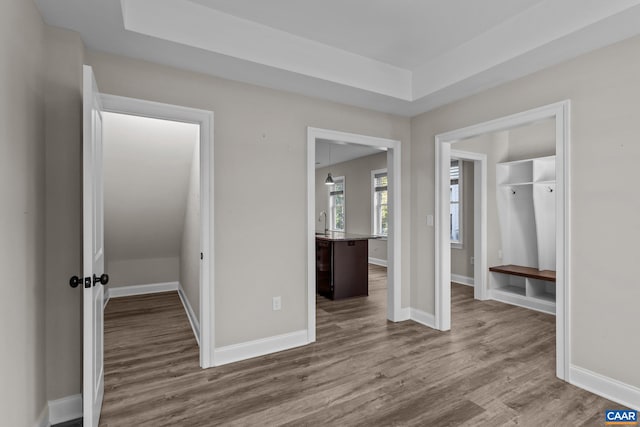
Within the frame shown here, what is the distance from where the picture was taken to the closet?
4410 mm

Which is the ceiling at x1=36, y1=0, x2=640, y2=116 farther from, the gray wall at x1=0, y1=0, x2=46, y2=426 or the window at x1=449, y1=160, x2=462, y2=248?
the window at x1=449, y1=160, x2=462, y2=248

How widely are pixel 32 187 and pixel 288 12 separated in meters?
1.98

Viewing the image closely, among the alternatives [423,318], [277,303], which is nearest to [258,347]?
[277,303]

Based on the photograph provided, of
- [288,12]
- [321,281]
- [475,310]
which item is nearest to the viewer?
[288,12]

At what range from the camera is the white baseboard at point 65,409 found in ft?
6.70

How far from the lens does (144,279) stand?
515cm

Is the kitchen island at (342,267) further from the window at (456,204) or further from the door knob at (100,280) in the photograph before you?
the door knob at (100,280)

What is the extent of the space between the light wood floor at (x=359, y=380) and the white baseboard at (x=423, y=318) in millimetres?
114

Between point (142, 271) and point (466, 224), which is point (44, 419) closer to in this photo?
point (142, 271)

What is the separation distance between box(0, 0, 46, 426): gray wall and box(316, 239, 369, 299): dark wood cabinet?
131 inches

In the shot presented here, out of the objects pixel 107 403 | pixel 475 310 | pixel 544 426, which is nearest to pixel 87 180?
pixel 107 403

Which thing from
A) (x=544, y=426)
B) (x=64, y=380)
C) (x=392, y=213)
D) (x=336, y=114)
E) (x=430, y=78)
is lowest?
(x=544, y=426)

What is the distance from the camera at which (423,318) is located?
3.79m

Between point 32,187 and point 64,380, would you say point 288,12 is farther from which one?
point 64,380
